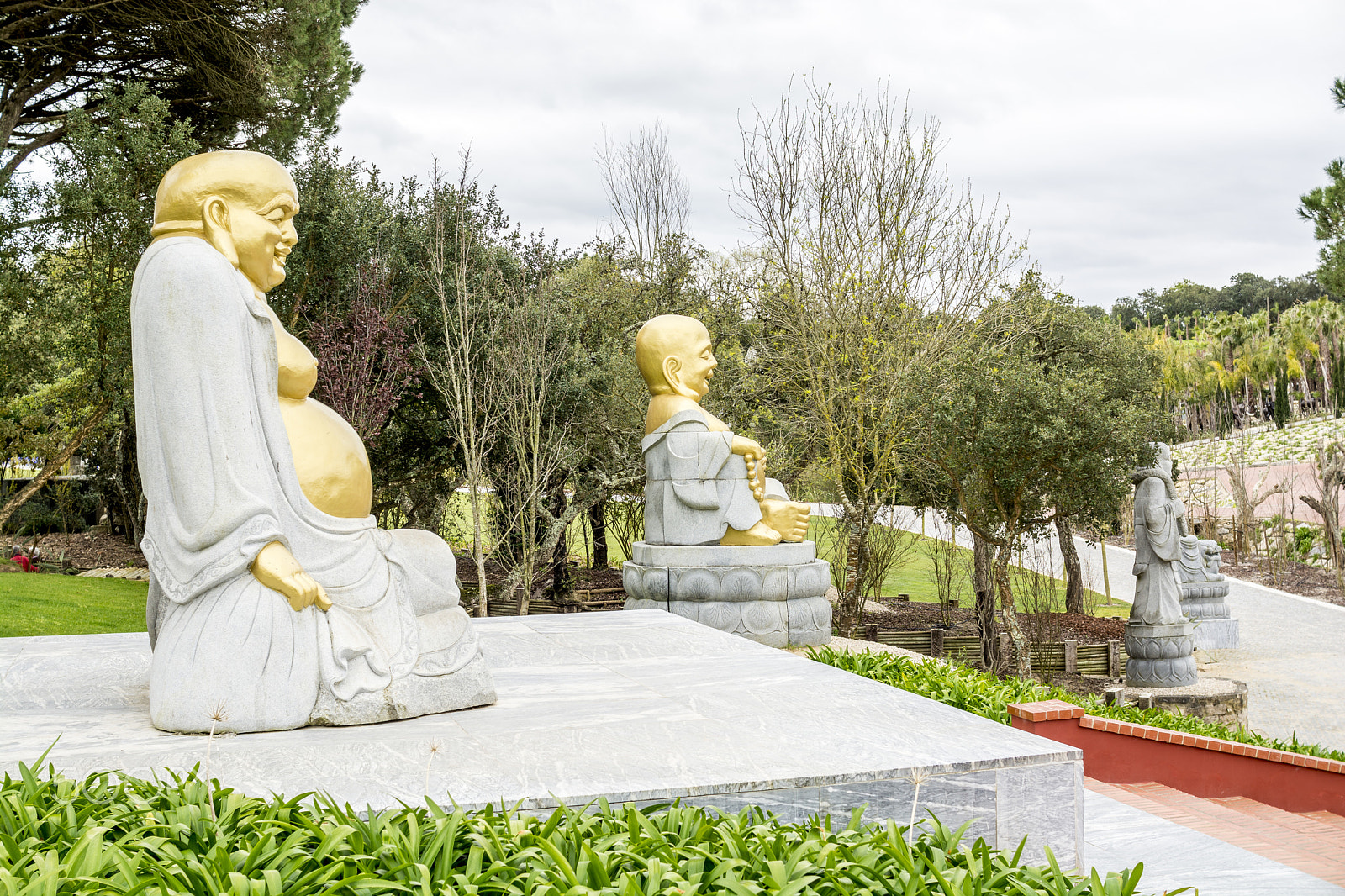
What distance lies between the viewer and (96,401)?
13.5 m

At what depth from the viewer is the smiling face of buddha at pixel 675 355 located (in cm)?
809

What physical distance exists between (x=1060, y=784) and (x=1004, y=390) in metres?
8.28

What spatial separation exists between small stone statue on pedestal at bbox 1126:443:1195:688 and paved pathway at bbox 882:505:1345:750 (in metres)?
1.01

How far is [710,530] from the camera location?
309 inches

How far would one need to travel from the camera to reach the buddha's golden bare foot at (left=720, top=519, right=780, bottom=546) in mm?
7840

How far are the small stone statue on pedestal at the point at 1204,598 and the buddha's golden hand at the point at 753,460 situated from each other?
32.2 feet

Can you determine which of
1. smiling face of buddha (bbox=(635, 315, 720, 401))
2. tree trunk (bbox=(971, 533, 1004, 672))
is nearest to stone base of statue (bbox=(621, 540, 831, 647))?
smiling face of buddha (bbox=(635, 315, 720, 401))

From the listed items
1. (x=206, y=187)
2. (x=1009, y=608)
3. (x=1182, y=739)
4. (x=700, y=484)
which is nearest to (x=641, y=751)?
(x=206, y=187)

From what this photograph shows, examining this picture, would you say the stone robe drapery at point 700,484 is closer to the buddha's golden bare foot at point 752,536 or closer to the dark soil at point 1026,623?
the buddha's golden bare foot at point 752,536

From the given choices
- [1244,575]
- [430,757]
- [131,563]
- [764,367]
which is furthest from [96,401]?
[1244,575]

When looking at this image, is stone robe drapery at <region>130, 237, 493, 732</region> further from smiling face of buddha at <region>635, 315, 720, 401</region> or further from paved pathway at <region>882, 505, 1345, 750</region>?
paved pathway at <region>882, 505, 1345, 750</region>

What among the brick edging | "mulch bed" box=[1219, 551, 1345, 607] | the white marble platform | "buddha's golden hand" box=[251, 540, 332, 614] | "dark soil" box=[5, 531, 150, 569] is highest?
"buddha's golden hand" box=[251, 540, 332, 614]

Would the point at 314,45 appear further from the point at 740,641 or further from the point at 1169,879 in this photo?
the point at 1169,879

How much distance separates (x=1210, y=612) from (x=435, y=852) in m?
15.5
